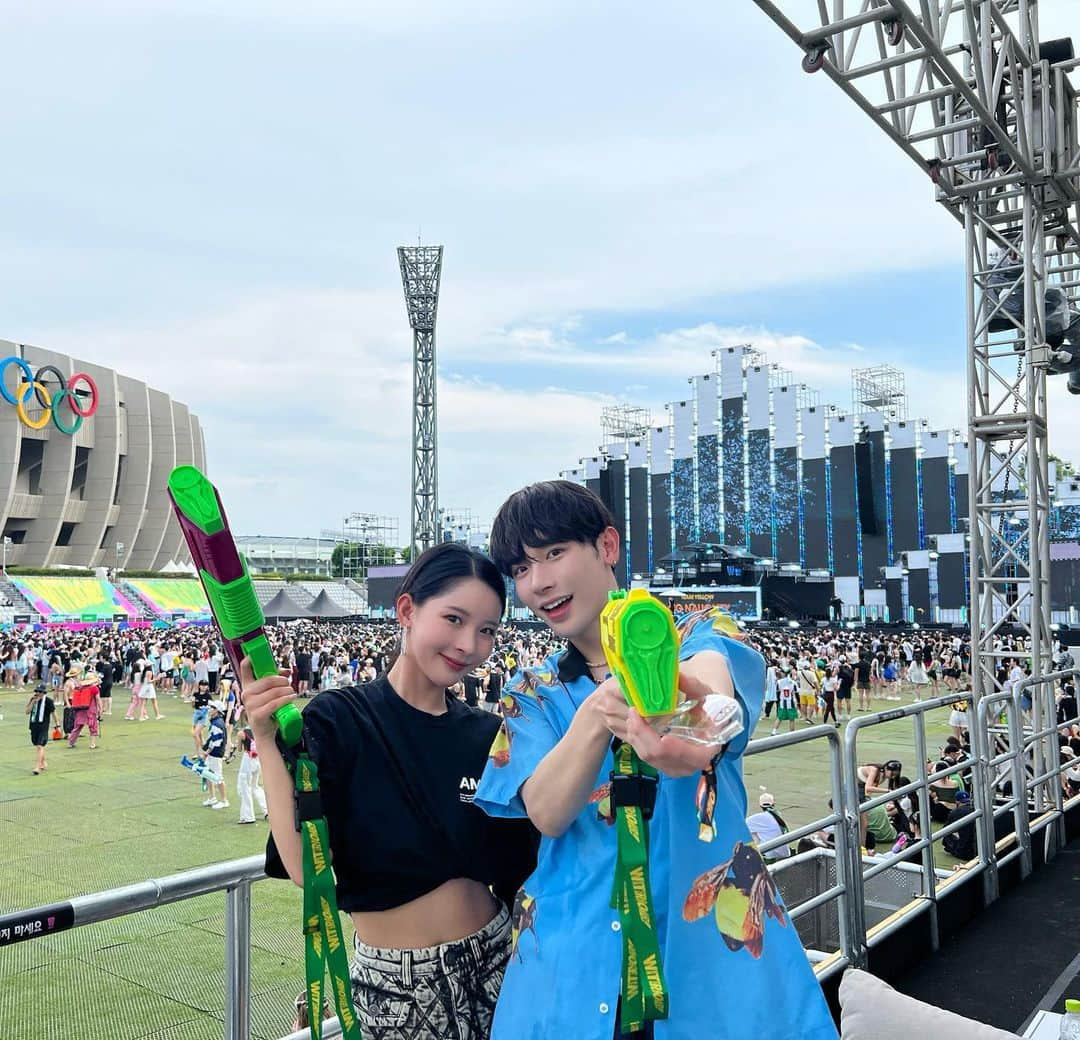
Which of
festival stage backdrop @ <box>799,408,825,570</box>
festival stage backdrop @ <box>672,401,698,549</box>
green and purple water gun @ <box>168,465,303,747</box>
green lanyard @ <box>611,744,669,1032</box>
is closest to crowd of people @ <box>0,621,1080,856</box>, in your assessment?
green lanyard @ <box>611,744,669,1032</box>

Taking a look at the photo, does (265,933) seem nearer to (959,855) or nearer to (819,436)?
(959,855)

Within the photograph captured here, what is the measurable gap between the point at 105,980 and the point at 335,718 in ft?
15.1

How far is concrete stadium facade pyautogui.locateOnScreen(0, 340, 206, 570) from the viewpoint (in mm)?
51000

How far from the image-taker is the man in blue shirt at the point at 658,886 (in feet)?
3.88

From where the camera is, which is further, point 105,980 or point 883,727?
point 883,727

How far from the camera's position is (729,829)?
4.13 feet

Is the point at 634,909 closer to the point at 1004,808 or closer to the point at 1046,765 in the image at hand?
the point at 1004,808

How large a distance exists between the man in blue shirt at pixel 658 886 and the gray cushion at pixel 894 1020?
0.58 m

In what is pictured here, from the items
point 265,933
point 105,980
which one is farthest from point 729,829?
point 265,933

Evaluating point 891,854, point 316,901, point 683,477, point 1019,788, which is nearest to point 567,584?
point 316,901

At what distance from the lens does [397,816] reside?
1.52m

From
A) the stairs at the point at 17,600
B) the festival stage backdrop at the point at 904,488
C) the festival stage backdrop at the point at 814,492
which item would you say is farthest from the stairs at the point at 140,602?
the festival stage backdrop at the point at 904,488

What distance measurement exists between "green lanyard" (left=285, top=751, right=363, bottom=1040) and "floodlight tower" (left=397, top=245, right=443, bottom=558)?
44505mm

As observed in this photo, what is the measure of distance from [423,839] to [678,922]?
49 cm
